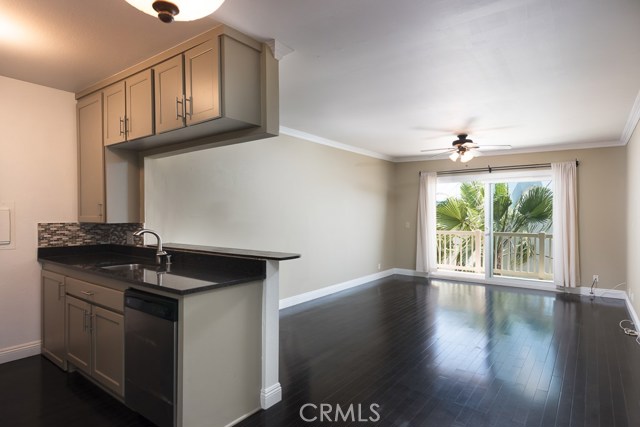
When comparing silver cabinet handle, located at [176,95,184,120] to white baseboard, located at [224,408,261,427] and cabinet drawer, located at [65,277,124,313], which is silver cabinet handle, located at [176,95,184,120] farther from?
white baseboard, located at [224,408,261,427]

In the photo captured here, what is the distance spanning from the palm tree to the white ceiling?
2.58 metres

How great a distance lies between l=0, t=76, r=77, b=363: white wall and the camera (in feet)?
10.1

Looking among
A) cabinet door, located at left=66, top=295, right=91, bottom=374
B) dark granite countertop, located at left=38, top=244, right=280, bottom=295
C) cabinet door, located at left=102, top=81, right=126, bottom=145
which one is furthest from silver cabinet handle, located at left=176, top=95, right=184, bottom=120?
cabinet door, located at left=66, top=295, right=91, bottom=374

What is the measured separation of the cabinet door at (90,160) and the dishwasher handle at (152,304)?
133cm

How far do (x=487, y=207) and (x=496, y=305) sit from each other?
2251 mm

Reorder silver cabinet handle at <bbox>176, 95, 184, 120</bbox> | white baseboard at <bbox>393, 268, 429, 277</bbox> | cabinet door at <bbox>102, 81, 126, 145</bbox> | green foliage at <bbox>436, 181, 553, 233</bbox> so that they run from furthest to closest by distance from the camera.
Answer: white baseboard at <bbox>393, 268, 429, 277</bbox>
green foliage at <bbox>436, 181, 553, 233</bbox>
cabinet door at <bbox>102, 81, 126, 145</bbox>
silver cabinet handle at <bbox>176, 95, 184, 120</bbox>

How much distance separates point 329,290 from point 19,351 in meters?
3.83

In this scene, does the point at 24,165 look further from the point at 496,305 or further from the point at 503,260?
the point at 503,260

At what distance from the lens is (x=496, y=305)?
5.13 m

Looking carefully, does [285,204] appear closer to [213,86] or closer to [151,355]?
[213,86]

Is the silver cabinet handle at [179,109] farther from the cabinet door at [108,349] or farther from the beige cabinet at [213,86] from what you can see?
the cabinet door at [108,349]

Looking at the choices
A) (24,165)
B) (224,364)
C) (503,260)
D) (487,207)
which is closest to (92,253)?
(24,165)

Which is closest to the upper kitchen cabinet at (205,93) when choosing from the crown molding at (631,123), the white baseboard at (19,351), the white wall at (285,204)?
the white wall at (285,204)

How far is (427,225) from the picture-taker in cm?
718
